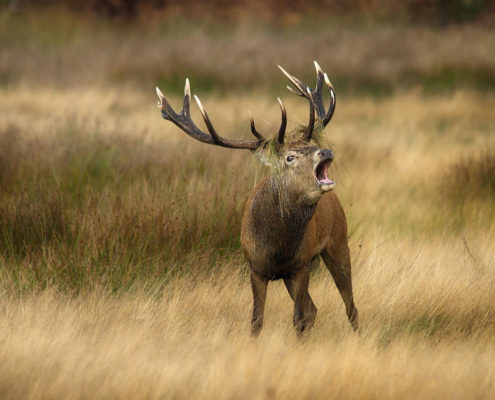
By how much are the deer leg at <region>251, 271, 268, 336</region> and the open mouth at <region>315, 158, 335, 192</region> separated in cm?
70

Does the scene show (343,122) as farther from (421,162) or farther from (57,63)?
(57,63)

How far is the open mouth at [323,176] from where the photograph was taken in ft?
15.5

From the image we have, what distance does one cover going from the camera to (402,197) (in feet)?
30.9

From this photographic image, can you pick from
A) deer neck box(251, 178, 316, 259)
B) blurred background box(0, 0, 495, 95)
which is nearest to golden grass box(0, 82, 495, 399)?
deer neck box(251, 178, 316, 259)

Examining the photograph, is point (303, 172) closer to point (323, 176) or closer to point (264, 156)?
point (323, 176)

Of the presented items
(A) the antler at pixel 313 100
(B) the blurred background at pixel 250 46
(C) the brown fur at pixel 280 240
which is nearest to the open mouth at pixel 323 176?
(C) the brown fur at pixel 280 240

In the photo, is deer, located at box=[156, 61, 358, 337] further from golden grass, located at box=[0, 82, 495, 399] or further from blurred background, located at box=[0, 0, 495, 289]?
blurred background, located at box=[0, 0, 495, 289]

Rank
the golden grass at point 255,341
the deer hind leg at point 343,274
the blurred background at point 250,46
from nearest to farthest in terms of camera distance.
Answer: the golden grass at point 255,341, the deer hind leg at point 343,274, the blurred background at point 250,46

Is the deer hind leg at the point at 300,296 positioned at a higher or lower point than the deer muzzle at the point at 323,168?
lower

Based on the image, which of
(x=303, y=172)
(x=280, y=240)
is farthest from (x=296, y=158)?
(x=280, y=240)

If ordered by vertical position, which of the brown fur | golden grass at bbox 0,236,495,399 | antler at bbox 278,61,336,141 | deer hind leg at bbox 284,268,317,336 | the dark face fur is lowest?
golden grass at bbox 0,236,495,399

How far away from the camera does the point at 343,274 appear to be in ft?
18.6

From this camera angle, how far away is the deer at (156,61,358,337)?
4.93 m

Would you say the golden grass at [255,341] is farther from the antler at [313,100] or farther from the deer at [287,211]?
the antler at [313,100]
